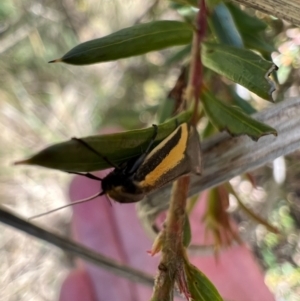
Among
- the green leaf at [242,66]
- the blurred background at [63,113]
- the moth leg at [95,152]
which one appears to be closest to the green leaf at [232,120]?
the green leaf at [242,66]

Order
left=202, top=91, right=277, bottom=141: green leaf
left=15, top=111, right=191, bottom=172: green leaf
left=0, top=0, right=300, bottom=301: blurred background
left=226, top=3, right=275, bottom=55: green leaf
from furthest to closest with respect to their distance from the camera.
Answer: left=0, top=0, right=300, bottom=301: blurred background
left=226, top=3, right=275, bottom=55: green leaf
left=202, top=91, right=277, bottom=141: green leaf
left=15, top=111, right=191, bottom=172: green leaf

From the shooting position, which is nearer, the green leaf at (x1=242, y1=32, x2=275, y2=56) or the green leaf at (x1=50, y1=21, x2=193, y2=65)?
the green leaf at (x1=50, y1=21, x2=193, y2=65)

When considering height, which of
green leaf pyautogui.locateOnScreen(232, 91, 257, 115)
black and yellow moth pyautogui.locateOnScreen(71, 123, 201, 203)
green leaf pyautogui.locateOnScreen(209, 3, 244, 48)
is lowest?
green leaf pyautogui.locateOnScreen(232, 91, 257, 115)

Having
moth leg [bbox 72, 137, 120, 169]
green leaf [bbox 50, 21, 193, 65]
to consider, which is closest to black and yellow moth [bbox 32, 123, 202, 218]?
moth leg [bbox 72, 137, 120, 169]

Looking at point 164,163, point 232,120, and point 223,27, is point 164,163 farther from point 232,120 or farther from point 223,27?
point 223,27

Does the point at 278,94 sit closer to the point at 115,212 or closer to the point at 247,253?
the point at 247,253

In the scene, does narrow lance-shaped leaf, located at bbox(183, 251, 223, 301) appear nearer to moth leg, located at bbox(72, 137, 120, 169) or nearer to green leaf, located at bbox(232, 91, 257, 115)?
moth leg, located at bbox(72, 137, 120, 169)

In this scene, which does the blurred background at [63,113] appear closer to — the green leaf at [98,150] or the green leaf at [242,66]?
the green leaf at [242,66]
